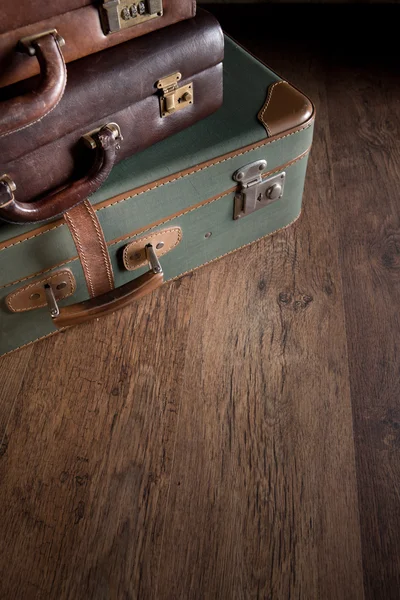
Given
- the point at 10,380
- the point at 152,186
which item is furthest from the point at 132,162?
the point at 10,380

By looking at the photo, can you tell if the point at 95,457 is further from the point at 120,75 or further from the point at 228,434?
the point at 120,75

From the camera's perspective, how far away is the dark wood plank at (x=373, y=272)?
3.62ft

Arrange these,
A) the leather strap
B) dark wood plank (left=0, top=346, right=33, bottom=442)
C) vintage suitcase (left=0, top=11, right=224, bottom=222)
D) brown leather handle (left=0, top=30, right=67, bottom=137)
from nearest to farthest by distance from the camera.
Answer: brown leather handle (left=0, top=30, right=67, bottom=137), vintage suitcase (left=0, top=11, right=224, bottom=222), the leather strap, dark wood plank (left=0, top=346, right=33, bottom=442)

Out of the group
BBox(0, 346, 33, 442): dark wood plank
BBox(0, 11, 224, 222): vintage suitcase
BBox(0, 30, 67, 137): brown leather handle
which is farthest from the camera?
BBox(0, 346, 33, 442): dark wood plank

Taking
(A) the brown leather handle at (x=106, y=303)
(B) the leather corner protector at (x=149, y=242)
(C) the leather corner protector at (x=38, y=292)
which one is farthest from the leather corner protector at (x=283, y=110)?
(C) the leather corner protector at (x=38, y=292)

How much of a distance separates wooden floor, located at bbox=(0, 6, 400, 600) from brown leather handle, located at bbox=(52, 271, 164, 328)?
175 mm

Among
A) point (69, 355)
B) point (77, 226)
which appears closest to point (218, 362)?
point (69, 355)

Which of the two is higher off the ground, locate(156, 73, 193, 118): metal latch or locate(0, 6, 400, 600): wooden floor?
locate(156, 73, 193, 118): metal latch

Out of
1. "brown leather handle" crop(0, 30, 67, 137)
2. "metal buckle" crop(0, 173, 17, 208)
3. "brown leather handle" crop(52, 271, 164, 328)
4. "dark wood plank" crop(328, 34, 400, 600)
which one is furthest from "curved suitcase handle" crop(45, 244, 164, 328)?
"dark wood plank" crop(328, 34, 400, 600)

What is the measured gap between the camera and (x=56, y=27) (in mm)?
978

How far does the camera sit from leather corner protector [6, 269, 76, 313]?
1184 mm

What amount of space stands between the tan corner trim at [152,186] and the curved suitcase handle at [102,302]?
14 centimetres

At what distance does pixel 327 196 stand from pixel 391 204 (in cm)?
18

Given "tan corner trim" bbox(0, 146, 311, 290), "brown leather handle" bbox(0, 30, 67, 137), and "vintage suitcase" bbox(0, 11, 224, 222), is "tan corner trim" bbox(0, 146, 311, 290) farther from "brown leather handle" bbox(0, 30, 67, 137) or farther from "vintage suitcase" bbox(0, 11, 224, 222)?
"brown leather handle" bbox(0, 30, 67, 137)
